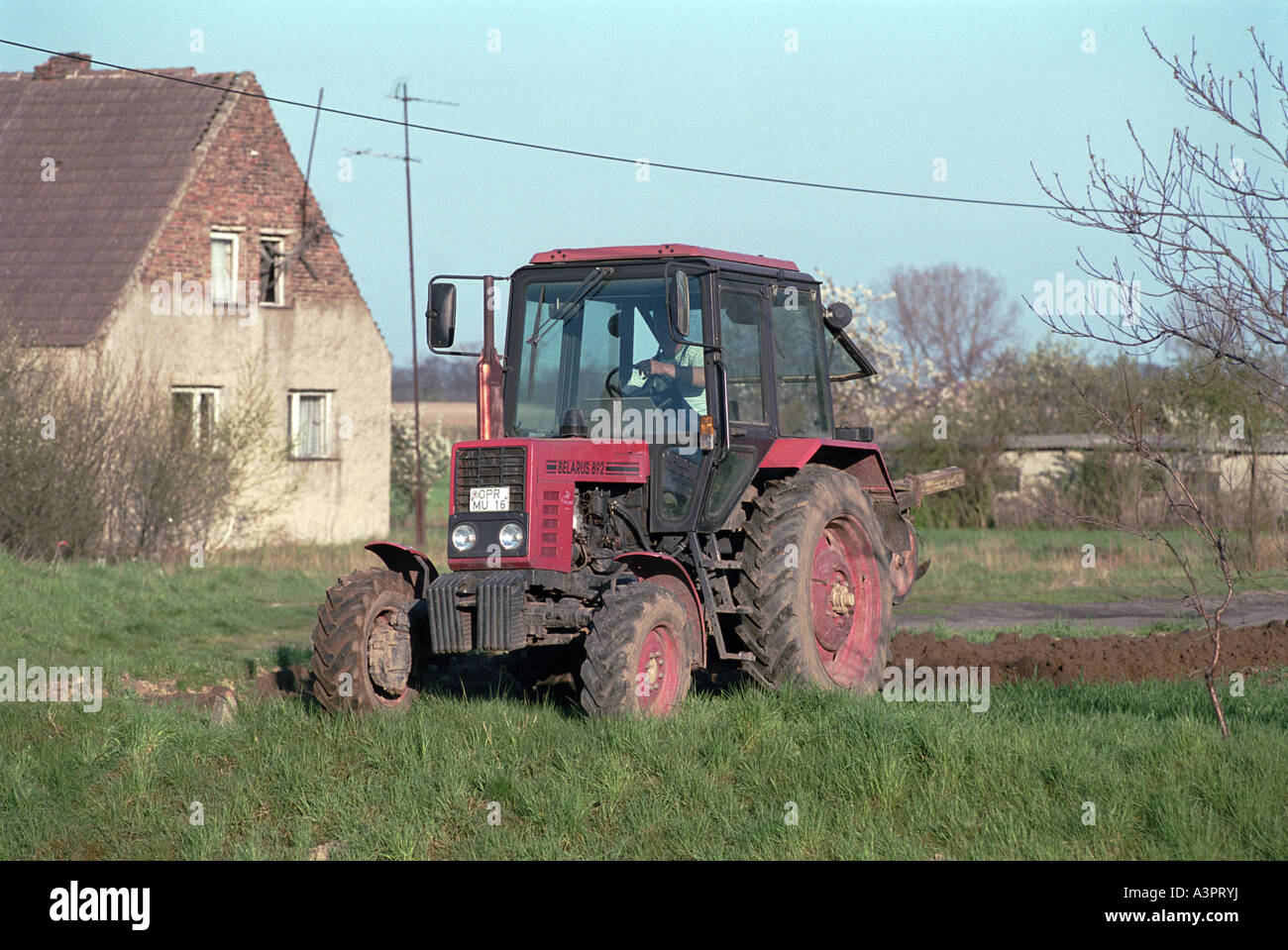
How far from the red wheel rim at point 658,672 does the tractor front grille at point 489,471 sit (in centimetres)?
111

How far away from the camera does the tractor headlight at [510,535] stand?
7828 mm

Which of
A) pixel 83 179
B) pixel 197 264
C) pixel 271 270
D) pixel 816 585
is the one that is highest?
pixel 83 179

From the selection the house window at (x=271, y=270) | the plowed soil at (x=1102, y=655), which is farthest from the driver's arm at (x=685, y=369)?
the house window at (x=271, y=270)

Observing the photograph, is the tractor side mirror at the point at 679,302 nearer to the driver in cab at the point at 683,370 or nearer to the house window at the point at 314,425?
the driver in cab at the point at 683,370

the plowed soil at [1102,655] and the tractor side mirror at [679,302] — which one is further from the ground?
the tractor side mirror at [679,302]

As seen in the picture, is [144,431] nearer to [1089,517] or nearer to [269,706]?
[269,706]

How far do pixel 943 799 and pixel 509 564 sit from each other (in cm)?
279

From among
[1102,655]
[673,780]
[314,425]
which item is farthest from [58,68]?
[673,780]

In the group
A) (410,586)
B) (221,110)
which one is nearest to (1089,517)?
(410,586)

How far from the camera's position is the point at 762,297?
29.1 ft

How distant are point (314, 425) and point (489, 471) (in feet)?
56.5

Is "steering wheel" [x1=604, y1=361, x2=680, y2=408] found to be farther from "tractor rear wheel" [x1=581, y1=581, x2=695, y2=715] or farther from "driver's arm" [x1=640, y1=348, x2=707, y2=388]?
"tractor rear wheel" [x1=581, y1=581, x2=695, y2=715]

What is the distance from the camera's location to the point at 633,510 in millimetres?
8320

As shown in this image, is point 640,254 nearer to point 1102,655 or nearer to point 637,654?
point 637,654
